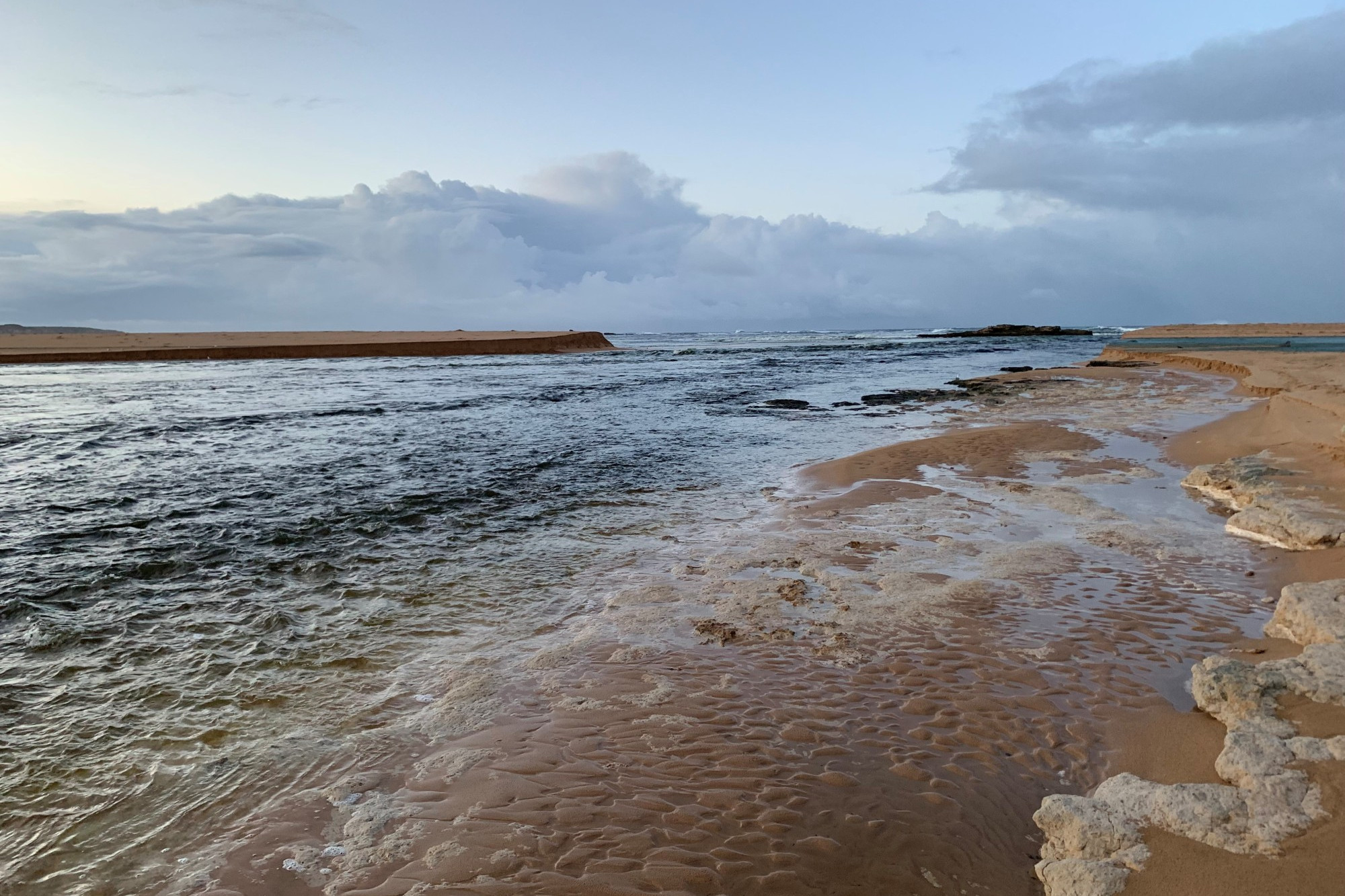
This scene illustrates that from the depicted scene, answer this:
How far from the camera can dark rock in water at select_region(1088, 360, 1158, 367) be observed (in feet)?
116

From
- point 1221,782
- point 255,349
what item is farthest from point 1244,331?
point 255,349

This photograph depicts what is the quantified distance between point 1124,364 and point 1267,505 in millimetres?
34012

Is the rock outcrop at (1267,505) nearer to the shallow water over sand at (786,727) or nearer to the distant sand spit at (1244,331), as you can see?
the shallow water over sand at (786,727)

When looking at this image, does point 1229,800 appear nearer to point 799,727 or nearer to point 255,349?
point 799,727

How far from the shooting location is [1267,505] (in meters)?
7.48

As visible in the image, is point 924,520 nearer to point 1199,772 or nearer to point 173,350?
point 1199,772

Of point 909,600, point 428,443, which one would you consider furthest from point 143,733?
point 428,443

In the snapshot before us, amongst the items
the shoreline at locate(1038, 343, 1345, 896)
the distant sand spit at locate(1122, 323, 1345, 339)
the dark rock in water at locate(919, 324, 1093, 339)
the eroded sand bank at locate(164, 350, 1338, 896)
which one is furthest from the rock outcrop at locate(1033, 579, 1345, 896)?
the dark rock in water at locate(919, 324, 1093, 339)

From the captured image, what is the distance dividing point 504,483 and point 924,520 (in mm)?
6769

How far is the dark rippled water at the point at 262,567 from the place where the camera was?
150 inches

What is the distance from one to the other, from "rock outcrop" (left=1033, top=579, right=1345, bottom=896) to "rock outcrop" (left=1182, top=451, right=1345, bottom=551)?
3.46m

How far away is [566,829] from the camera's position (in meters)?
3.25

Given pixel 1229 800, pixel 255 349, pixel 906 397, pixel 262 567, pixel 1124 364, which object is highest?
pixel 255 349

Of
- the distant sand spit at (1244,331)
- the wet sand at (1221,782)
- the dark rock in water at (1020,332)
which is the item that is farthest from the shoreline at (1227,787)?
the dark rock in water at (1020,332)
